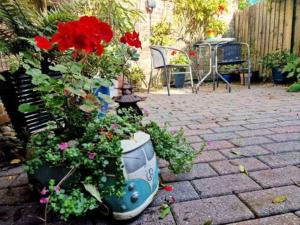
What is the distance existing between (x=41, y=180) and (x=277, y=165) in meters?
1.00

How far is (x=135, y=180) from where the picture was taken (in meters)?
0.79

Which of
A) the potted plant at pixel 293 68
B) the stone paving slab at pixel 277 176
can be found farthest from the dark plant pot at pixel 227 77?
the stone paving slab at pixel 277 176

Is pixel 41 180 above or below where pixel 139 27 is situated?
below

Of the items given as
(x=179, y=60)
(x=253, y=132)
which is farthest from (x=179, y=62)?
(x=253, y=132)

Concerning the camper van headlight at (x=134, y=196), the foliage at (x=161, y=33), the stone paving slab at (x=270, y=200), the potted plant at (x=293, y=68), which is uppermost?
the foliage at (x=161, y=33)

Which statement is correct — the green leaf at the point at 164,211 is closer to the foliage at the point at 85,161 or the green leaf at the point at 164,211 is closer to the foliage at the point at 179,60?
the foliage at the point at 85,161

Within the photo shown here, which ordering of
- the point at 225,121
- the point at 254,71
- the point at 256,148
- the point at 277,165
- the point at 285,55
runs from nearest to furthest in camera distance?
the point at 277,165 < the point at 256,148 < the point at 225,121 < the point at 285,55 < the point at 254,71

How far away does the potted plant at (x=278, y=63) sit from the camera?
4496 mm

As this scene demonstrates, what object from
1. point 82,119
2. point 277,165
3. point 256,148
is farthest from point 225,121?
point 82,119

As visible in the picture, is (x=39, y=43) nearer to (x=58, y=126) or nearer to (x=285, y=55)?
(x=58, y=126)

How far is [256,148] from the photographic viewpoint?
1.44 m

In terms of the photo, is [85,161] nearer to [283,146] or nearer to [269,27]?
[283,146]

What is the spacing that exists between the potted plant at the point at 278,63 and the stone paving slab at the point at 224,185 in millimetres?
3951

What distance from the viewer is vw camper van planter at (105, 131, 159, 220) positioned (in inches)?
30.5
